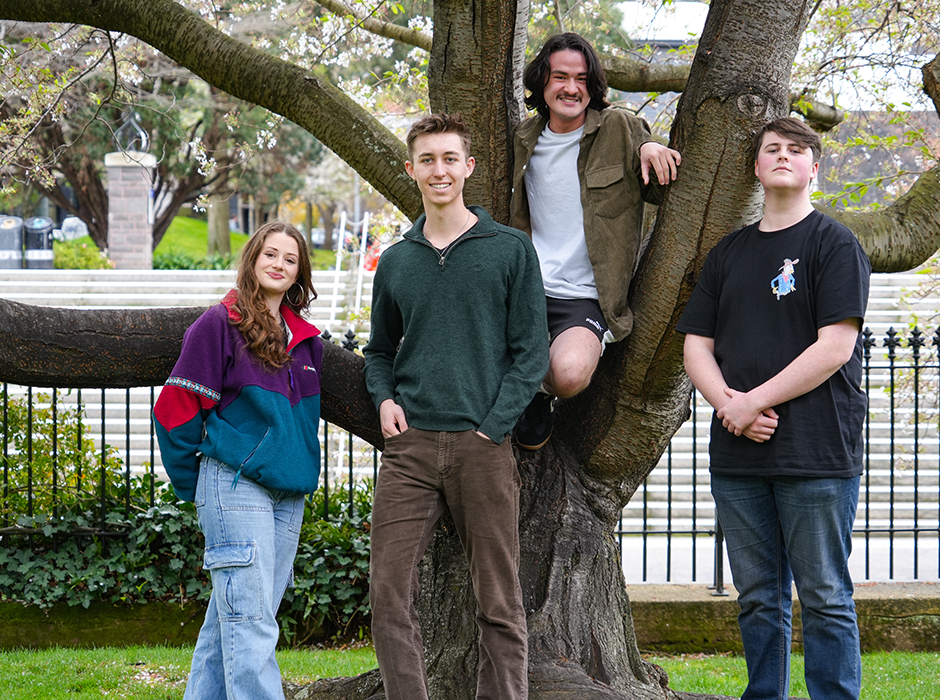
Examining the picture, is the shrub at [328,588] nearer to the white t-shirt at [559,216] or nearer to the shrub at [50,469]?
the shrub at [50,469]

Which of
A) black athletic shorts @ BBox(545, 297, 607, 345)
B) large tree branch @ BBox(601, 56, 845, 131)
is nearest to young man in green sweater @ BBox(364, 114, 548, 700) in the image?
black athletic shorts @ BBox(545, 297, 607, 345)

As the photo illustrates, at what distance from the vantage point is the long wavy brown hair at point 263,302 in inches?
114

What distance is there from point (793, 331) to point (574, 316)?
76 centimetres

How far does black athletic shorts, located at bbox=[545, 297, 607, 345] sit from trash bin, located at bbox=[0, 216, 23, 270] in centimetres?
2199

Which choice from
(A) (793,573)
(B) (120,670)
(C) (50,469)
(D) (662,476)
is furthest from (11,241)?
(A) (793,573)

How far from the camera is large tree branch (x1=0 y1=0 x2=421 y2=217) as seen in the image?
3809mm

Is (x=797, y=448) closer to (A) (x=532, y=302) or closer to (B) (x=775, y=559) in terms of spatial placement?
(B) (x=775, y=559)

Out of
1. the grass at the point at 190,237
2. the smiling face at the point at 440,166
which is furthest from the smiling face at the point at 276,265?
the grass at the point at 190,237

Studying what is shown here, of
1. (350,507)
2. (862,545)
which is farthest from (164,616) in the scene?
(862,545)

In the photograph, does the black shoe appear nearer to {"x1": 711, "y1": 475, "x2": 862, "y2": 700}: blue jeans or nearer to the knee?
the knee

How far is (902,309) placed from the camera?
45.6 ft

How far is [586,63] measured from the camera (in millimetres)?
3289

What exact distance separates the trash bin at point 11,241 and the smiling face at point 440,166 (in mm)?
21929

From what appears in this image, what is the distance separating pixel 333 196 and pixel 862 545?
31.6 m
